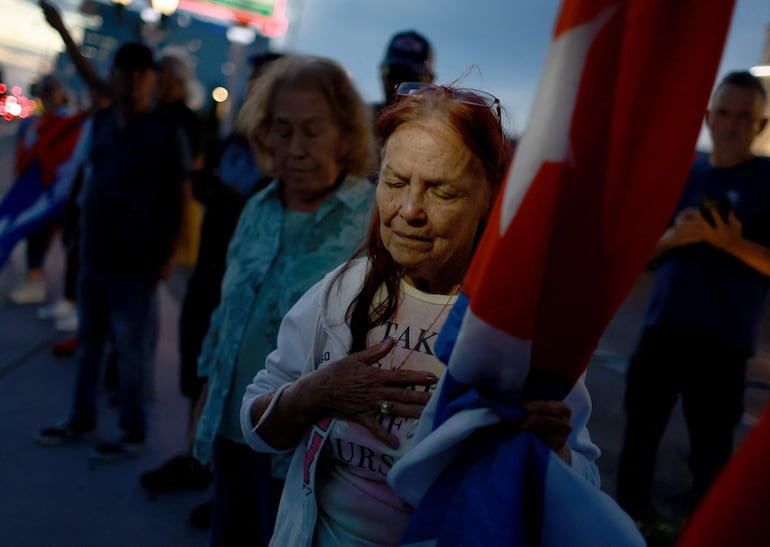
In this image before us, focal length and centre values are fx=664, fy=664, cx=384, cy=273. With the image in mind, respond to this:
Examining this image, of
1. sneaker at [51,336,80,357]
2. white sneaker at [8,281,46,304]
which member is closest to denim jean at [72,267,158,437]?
sneaker at [51,336,80,357]

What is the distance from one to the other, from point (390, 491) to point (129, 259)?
9.28 ft

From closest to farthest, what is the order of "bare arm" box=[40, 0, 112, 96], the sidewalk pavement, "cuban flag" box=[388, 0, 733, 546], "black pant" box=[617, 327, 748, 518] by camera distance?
"cuban flag" box=[388, 0, 733, 546]
"black pant" box=[617, 327, 748, 518]
the sidewalk pavement
"bare arm" box=[40, 0, 112, 96]

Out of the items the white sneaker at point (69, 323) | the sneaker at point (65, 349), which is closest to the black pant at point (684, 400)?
the sneaker at point (65, 349)

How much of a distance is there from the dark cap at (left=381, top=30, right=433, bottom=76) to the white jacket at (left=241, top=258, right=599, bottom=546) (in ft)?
5.86

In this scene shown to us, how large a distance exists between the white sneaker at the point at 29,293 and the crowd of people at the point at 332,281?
3335mm

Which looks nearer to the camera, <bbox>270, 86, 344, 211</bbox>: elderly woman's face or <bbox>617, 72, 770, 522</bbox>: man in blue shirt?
<bbox>270, 86, 344, 211</bbox>: elderly woman's face

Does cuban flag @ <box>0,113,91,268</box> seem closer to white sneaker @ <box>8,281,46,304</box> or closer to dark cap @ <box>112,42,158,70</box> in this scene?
white sneaker @ <box>8,281,46,304</box>

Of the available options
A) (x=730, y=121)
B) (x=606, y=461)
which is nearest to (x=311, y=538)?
(x=730, y=121)

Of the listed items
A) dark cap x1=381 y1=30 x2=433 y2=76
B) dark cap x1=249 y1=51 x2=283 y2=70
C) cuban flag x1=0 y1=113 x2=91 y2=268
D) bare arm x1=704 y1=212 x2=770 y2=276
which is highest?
dark cap x1=381 y1=30 x2=433 y2=76

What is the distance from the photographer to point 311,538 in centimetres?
136

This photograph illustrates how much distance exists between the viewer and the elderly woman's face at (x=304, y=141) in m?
2.08

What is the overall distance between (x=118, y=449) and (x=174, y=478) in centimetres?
45

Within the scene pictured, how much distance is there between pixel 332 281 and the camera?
1.47 m

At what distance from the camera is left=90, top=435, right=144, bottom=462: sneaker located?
3861 mm
